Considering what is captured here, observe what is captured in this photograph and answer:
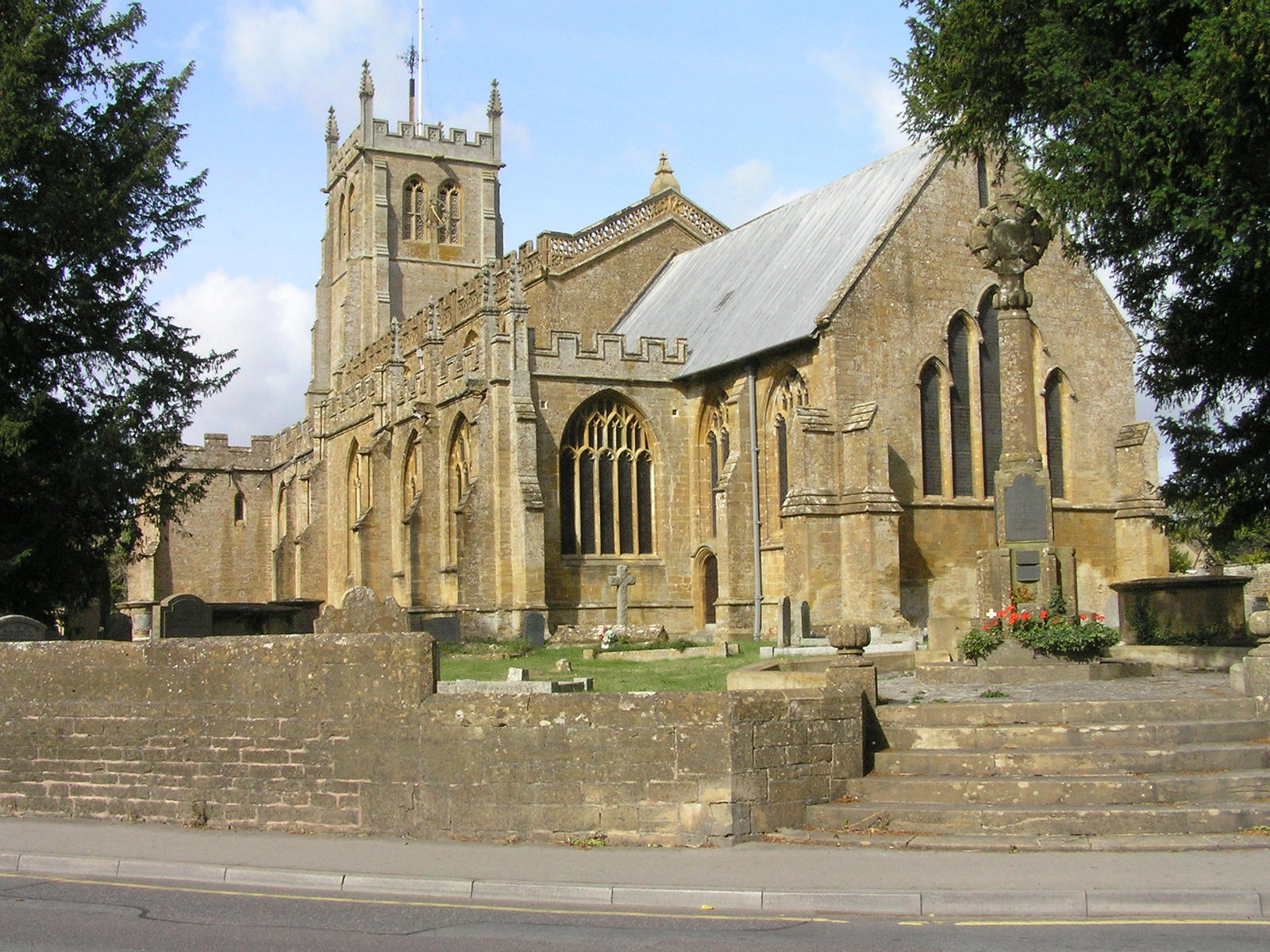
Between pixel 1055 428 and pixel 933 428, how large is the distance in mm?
3469

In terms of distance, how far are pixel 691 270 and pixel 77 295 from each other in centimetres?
2261

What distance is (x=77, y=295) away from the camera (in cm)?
2184

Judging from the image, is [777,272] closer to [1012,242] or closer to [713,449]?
[713,449]

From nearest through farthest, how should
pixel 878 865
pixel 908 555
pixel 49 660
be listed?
pixel 878 865
pixel 49 660
pixel 908 555

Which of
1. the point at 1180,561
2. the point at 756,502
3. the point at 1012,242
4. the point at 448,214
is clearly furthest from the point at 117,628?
the point at 1180,561

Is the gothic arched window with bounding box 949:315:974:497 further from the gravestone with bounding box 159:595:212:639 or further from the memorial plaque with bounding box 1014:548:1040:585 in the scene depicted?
the gravestone with bounding box 159:595:212:639

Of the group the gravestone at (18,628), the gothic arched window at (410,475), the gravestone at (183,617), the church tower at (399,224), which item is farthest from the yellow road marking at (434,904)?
the church tower at (399,224)

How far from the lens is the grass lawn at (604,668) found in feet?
60.7

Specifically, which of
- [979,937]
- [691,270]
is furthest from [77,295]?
[691,270]

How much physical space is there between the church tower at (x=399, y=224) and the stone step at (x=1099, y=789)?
50.1 meters

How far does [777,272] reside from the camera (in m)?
35.2

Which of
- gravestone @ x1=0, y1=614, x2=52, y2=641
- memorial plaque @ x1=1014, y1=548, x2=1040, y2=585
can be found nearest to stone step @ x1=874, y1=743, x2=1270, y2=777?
memorial plaque @ x1=1014, y1=548, x2=1040, y2=585

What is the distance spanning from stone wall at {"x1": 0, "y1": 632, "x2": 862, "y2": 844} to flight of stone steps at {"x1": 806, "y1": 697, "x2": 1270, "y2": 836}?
645mm

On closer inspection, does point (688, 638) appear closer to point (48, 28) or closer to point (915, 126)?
point (915, 126)
